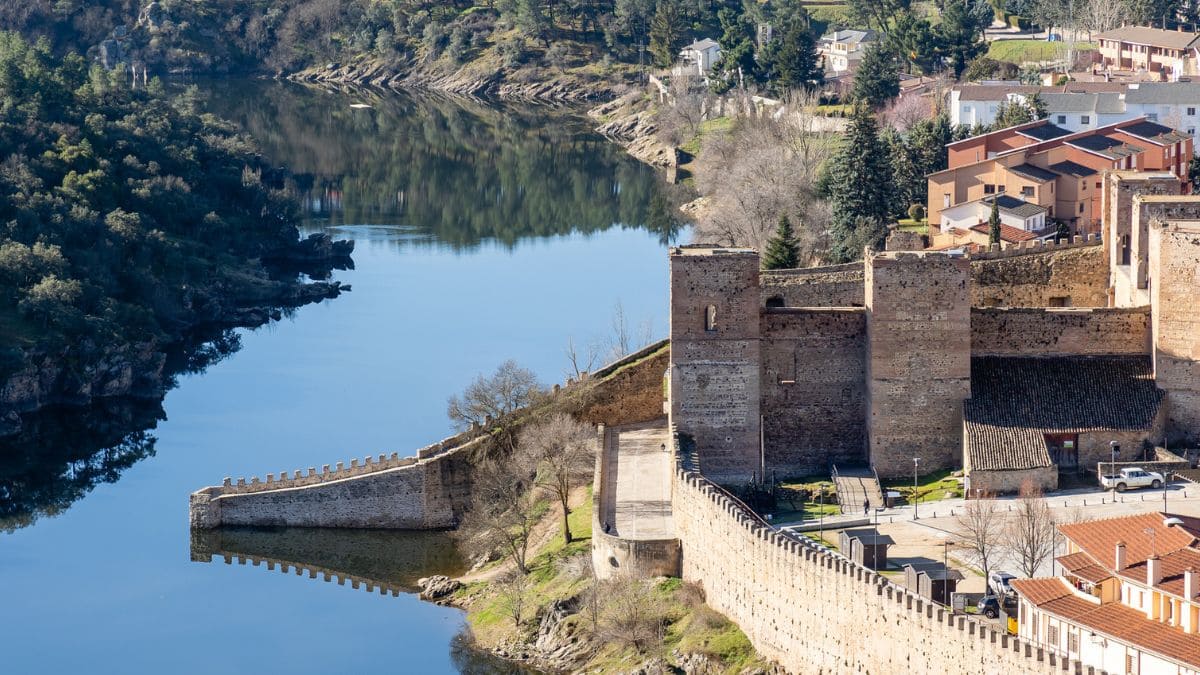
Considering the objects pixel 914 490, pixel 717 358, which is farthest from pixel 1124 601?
pixel 717 358

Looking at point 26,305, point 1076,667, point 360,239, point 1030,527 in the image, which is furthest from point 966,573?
point 360,239

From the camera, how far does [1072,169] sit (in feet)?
239

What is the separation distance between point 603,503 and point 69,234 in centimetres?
3542

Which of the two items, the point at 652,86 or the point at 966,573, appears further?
the point at 652,86

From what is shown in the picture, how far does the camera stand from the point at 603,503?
5328 cm

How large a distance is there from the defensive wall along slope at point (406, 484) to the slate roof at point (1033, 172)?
1696 cm

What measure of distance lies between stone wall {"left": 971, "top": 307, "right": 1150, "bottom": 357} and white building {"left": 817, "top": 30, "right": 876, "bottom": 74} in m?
65.6

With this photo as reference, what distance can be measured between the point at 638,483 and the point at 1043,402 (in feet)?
28.7

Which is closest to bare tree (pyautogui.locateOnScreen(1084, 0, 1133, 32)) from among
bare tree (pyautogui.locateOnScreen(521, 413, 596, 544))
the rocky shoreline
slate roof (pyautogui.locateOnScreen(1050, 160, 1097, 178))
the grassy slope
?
the rocky shoreline

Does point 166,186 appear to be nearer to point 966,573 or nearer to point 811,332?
point 811,332

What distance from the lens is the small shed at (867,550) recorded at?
150ft

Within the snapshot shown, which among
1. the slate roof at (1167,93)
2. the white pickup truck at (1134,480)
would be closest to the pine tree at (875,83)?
the slate roof at (1167,93)

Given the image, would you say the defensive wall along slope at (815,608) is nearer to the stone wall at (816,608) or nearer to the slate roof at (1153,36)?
the stone wall at (816,608)

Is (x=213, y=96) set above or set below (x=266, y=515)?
above
